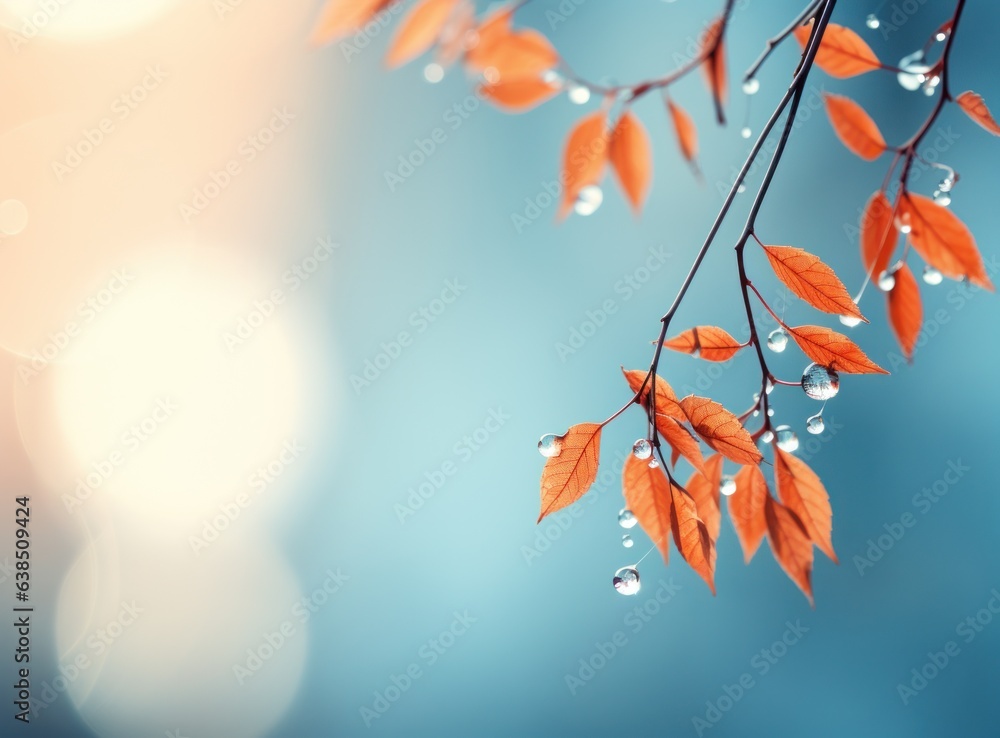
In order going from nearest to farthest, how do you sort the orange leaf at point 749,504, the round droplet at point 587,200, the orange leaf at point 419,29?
the orange leaf at point 419,29 → the round droplet at point 587,200 → the orange leaf at point 749,504

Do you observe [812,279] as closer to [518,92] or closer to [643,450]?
[643,450]

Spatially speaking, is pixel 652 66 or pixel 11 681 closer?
pixel 652 66

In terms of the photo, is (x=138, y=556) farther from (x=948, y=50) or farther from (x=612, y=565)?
(x=948, y=50)

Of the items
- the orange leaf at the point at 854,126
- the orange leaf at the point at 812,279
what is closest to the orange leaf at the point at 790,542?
the orange leaf at the point at 812,279

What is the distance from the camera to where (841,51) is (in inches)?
25.4

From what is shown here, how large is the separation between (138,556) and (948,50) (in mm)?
4234

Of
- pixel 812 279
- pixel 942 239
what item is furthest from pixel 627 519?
pixel 942 239

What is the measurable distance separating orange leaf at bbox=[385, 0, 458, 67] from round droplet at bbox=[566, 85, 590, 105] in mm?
92

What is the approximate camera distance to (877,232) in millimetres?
607

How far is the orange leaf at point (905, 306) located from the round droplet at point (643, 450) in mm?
257

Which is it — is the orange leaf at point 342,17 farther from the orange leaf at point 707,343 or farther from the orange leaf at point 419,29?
the orange leaf at point 707,343

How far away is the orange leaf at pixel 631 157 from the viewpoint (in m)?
0.40

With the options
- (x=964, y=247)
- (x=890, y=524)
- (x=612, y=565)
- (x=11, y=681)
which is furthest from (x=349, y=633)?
(x=964, y=247)

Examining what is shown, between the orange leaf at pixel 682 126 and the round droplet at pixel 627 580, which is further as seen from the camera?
the round droplet at pixel 627 580
